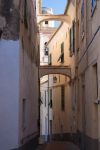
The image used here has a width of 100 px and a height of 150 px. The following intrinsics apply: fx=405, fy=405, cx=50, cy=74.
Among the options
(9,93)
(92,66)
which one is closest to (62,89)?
(92,66)

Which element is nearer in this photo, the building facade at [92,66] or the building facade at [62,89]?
the building facade at [92,66]

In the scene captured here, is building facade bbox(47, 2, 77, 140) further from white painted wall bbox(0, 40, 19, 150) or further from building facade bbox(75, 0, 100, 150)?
white painted wall bbox(0, 40, 19, 150)

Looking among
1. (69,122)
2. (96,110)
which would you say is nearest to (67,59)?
(69,122)

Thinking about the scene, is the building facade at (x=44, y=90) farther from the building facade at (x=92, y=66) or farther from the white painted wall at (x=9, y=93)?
the white painted wall at (x=9, y=93)

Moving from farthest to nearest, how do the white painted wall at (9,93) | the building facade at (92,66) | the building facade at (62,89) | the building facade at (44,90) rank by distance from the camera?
the building facade at (44,90)
the building facade at (62,89)
the building facade at (92,66)
the white painted wall at (9,93)

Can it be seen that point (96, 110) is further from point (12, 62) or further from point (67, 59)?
point (67, 59)

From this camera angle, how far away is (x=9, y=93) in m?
12.9

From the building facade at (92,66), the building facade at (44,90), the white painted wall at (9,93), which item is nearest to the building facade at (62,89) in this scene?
the building facade at (44,90)

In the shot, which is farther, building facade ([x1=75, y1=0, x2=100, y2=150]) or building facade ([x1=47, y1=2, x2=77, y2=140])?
building facade ([x1=47, y1=2, x2=77, y2=140])

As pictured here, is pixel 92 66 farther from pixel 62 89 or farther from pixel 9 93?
pixel 62 89

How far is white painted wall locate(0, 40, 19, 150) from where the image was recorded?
1270 centimetres

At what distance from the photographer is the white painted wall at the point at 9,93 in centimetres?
1270

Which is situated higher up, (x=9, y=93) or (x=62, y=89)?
(x=62, y=89)

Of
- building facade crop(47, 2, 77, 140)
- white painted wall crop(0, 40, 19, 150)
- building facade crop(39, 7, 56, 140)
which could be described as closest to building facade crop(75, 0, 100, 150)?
white painted wall crop(0, 40, 19, 150)
